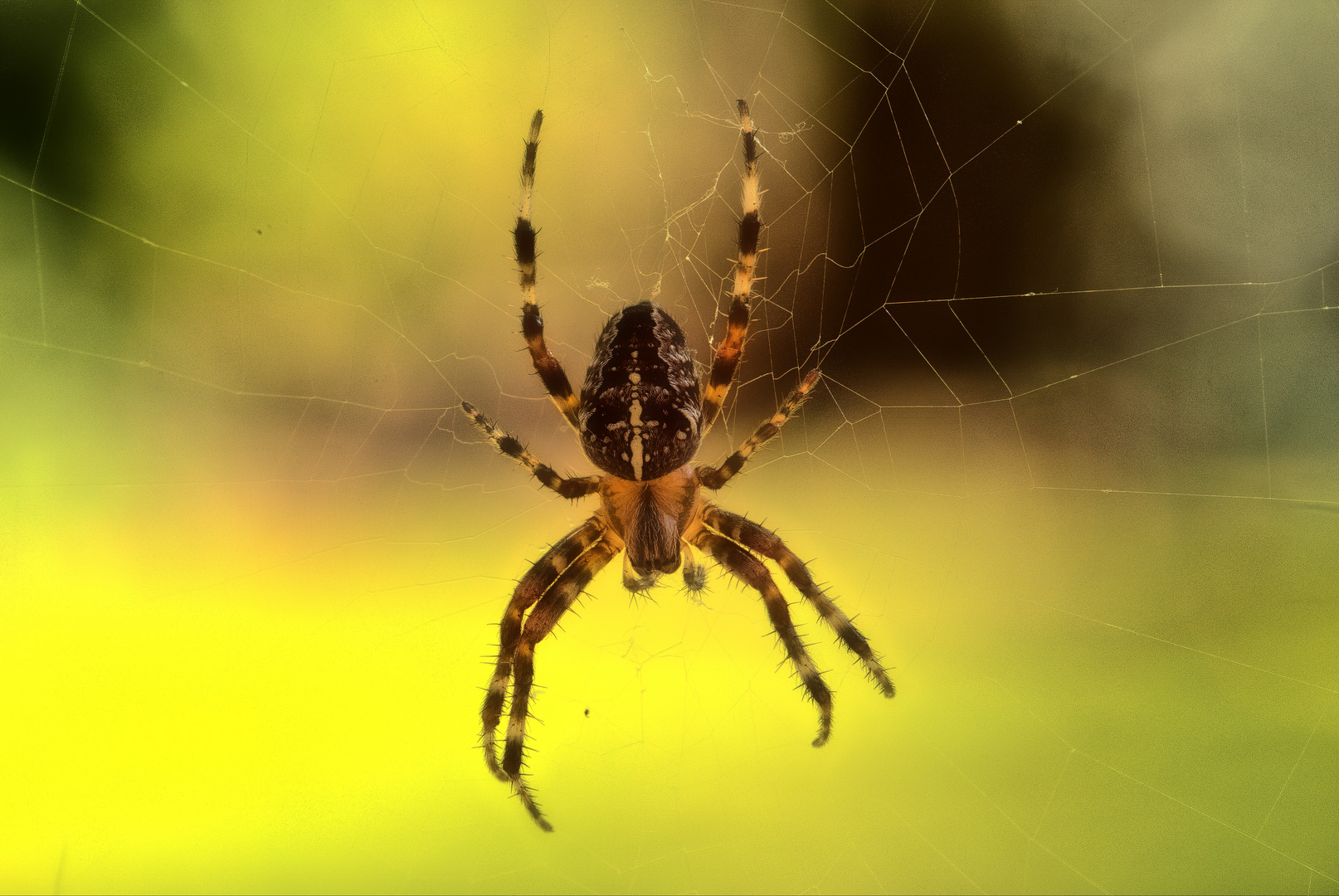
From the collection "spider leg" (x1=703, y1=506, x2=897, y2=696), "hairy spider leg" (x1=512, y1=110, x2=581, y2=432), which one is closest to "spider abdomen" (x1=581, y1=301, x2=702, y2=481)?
"hairy spider leg" (x1=512, y1=110, x2=581, y2=432)

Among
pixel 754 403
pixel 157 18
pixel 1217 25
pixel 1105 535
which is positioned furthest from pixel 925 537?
pixel 157 18

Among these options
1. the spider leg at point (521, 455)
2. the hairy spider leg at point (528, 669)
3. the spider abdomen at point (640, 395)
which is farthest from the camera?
the hairy spider leg at point (528, 669)

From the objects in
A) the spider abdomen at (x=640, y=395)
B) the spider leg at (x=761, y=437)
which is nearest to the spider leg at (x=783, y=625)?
the spider leg at (x=761, y=437)

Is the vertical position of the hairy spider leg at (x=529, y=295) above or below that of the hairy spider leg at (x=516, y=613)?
above

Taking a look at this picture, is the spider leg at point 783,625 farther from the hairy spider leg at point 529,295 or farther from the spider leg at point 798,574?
the hairy spider leg at point 529,295

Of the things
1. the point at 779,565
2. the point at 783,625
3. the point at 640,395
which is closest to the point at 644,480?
the point at 640,395

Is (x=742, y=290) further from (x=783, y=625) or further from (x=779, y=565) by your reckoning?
(x=783, y=625)

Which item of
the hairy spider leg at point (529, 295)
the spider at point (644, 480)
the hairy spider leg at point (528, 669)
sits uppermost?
the hairy spider leg at point (529, 295)

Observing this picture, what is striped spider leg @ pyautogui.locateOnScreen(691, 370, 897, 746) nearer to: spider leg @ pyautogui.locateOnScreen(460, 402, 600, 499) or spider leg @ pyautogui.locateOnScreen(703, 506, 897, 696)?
spider leg @ pyautogui.locateOnScreen(703, 506, 897, 696)
